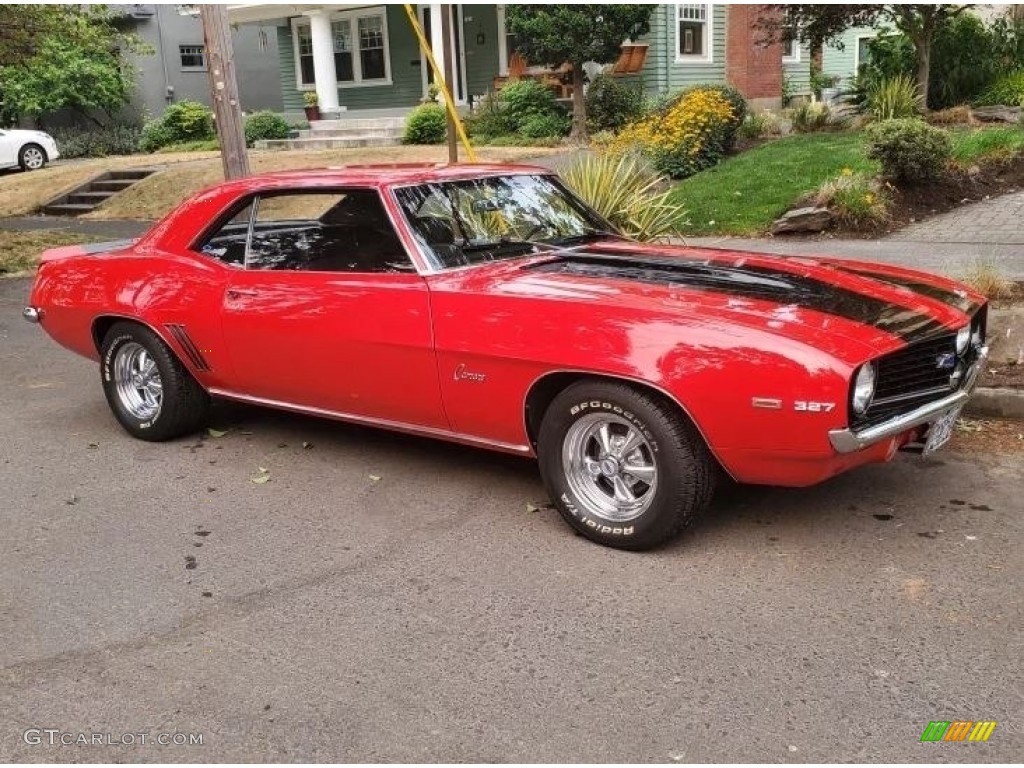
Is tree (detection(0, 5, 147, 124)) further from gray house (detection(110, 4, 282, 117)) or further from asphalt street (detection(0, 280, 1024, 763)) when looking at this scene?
asphalt street (detection(0, 280, 1024, 763))

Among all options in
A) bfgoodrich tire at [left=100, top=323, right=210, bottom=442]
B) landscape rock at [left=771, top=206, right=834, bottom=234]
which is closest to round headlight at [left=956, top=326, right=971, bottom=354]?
bfgoodrich tire at [left=100, top=323, right=210, bottom=442]

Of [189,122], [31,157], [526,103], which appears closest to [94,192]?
[189,122]

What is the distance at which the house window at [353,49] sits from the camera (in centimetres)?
2467

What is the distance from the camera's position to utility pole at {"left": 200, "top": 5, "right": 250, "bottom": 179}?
9.12m

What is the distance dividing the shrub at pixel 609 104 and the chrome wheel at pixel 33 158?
1383 cm

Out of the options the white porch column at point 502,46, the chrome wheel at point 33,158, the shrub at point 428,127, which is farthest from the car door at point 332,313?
the chrome wheel at point 33,158

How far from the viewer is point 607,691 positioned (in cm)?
303

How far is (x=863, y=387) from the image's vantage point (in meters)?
3.58

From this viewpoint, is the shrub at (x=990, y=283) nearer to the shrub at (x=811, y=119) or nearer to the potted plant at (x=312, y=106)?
the shrub at (x=811, y=119)

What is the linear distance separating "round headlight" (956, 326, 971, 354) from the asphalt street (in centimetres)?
70

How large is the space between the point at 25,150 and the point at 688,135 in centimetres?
1700

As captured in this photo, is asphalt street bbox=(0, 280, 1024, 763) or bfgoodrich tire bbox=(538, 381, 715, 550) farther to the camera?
bfgoodrich tire bbox=(538, 381, 715, 550)

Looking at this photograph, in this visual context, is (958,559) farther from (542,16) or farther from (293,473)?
(542,16)

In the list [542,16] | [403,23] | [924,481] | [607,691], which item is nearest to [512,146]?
[542,16]
